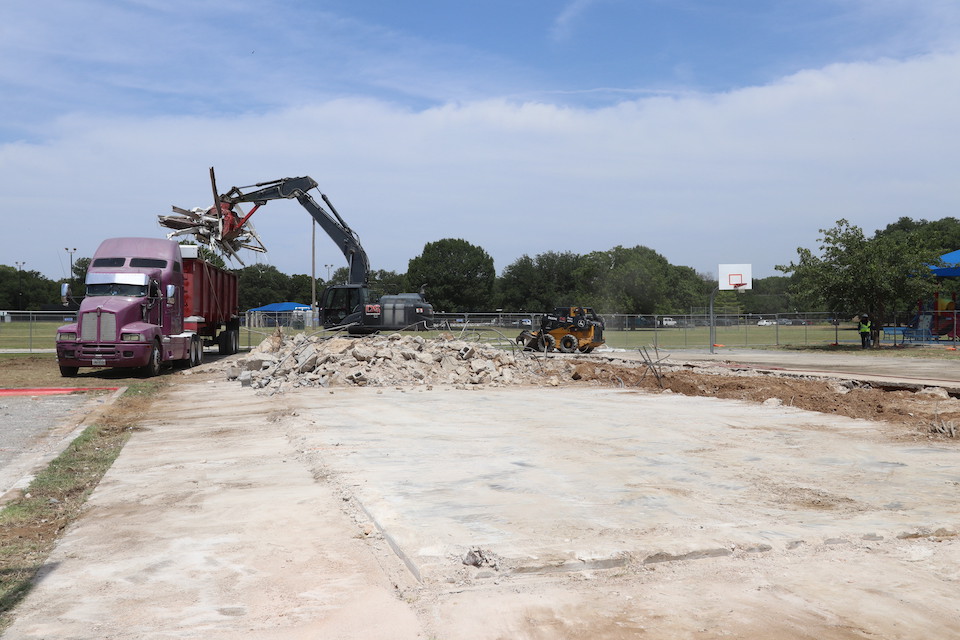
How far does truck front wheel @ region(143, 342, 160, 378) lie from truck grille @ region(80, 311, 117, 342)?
1.29 meters

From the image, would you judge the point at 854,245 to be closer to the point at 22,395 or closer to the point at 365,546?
the point at 22,395

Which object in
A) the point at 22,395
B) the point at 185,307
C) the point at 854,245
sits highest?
the point at 854,245

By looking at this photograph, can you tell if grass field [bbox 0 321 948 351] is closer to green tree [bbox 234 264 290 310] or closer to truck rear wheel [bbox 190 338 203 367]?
truck rear wheel [bbox 190 338 203 367]

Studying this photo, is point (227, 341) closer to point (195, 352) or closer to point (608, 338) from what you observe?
point (195, 352)

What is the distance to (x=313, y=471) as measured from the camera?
333 inches

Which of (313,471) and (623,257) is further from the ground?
(623,257)

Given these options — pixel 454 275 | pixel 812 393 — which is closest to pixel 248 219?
pixel 812 393

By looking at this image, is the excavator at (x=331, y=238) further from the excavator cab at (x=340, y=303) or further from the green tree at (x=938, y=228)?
the green tree at (x=938, y=228)

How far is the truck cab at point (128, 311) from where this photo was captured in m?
20.7

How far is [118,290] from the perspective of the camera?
71.2ft

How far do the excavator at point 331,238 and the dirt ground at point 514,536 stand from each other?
16.6 metres

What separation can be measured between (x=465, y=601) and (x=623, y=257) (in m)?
109

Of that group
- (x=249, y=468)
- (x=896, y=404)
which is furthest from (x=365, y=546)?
(x=896, y=404)

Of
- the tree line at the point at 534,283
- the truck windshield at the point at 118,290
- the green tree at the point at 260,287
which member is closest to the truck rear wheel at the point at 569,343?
the truck windshield at the point at 118,290
